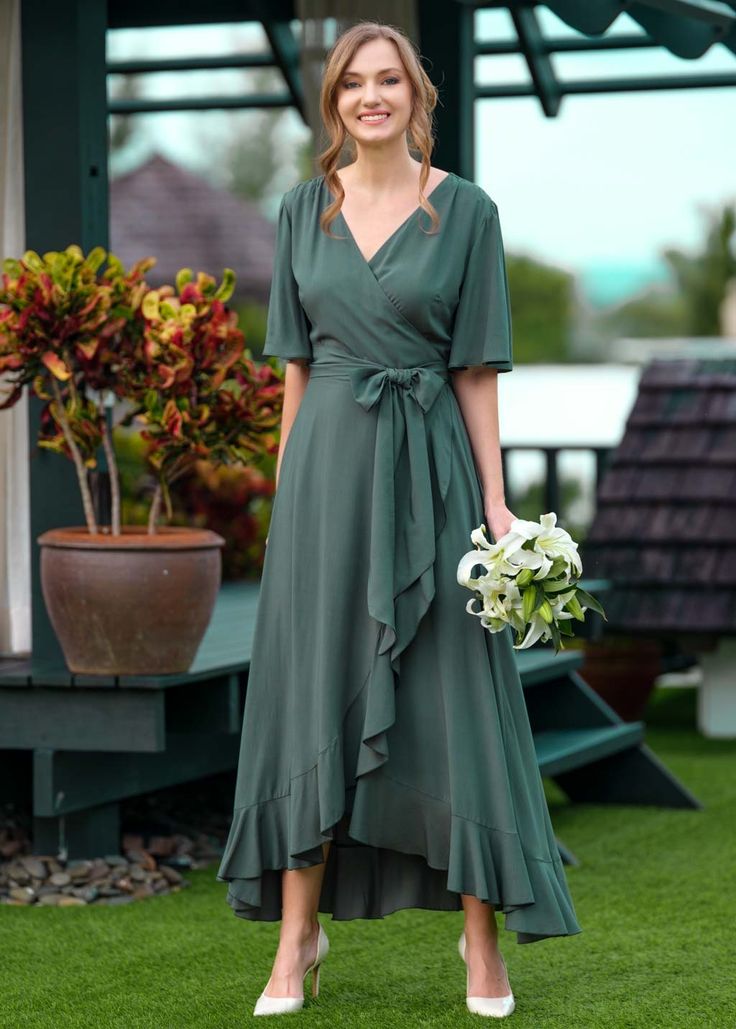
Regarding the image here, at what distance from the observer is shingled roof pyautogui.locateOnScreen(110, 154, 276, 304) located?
24.3 m

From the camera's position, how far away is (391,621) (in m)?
2.87

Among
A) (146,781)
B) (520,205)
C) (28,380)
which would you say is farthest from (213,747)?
(520,205)

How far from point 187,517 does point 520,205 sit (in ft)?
99.2

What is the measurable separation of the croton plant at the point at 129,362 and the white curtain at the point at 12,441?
361mm

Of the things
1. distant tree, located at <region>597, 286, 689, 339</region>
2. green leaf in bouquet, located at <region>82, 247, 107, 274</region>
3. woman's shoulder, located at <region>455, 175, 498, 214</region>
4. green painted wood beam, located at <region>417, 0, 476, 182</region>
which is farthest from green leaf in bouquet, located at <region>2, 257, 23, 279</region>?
distant tree, located at <region>597, 286, 689, 339</region>

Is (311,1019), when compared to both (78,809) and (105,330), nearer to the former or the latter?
(78,809)

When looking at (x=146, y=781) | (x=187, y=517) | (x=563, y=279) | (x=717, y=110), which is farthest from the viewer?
(x=717, y=110)

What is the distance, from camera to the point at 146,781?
427 centimetres

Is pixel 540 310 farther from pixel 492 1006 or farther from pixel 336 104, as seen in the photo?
pixel 492 1006

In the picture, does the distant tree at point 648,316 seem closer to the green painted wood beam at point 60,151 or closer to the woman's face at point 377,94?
the green painted wood beam at point 60,151

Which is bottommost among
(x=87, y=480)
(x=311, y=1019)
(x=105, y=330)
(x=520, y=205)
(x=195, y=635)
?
(x=311, y=1019)

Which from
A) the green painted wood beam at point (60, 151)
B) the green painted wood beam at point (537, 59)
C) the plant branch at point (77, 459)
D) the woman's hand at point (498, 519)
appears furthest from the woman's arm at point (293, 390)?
the green painted wood beam at point (537, 59)

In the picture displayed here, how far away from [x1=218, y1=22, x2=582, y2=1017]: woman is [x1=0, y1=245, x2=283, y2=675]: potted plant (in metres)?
0.87

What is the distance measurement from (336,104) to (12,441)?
5.79 ft
